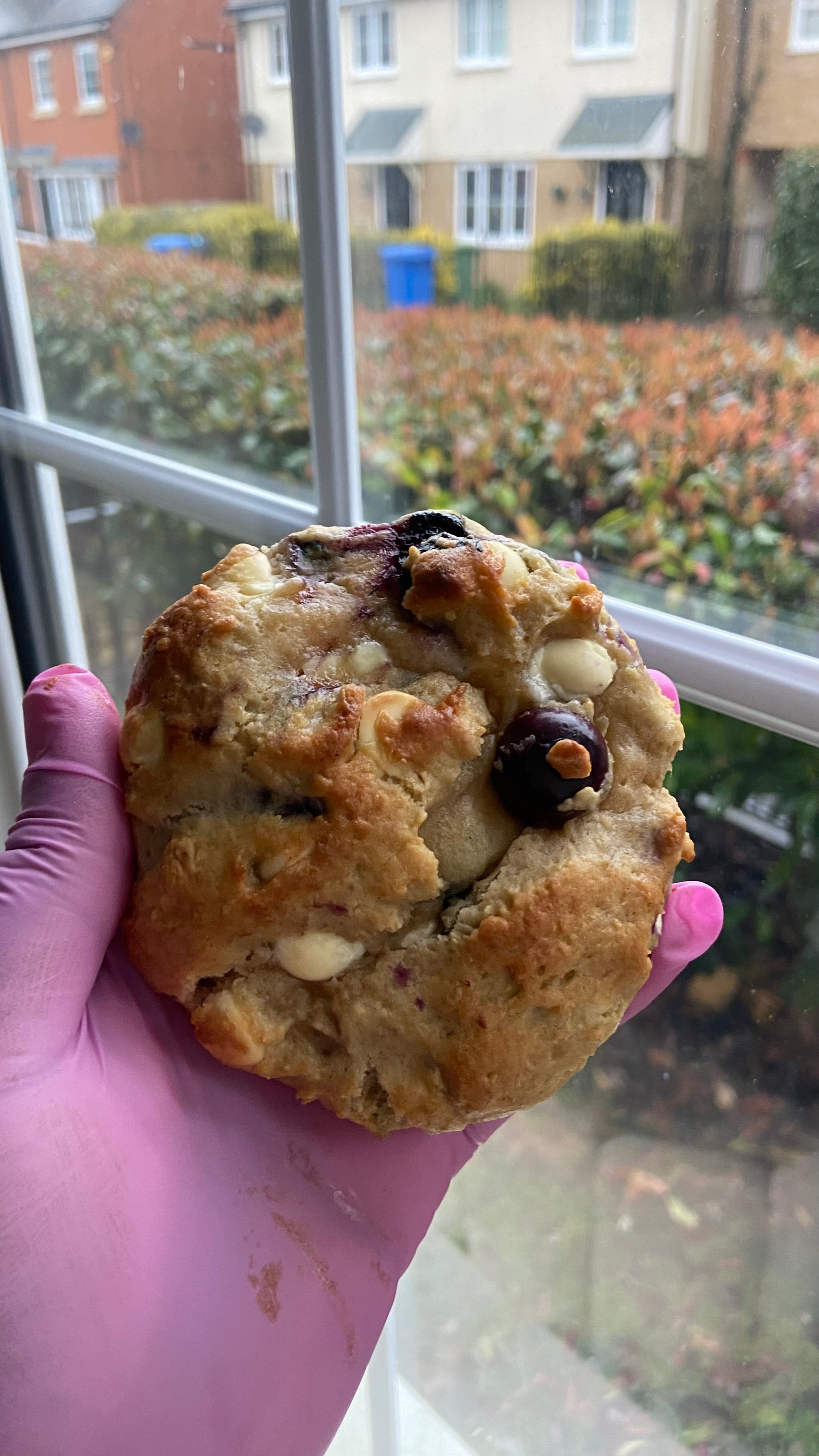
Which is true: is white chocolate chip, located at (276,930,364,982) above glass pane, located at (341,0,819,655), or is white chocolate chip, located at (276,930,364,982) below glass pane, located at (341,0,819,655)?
below

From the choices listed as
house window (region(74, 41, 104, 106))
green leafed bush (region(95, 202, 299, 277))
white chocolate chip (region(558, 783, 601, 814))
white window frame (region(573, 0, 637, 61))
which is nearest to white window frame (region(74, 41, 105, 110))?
house window (region(74, 41, 104, 106))

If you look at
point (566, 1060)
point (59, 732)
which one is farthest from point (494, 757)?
point (59, 732)

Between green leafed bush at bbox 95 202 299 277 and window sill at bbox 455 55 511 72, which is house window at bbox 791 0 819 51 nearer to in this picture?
window sill at bbox 455 55 511 72

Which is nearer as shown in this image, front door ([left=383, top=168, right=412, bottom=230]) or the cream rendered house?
the cream rendered house

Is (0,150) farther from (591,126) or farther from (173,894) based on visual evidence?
(173,894)

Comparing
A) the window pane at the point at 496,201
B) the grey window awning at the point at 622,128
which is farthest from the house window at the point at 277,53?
the grey window awning at the point at 622,128

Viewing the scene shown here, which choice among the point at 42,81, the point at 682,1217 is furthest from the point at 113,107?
the point at 682,1217

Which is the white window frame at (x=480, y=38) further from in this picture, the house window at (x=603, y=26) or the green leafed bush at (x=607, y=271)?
the green leafed bush at (x=607, y=271)
